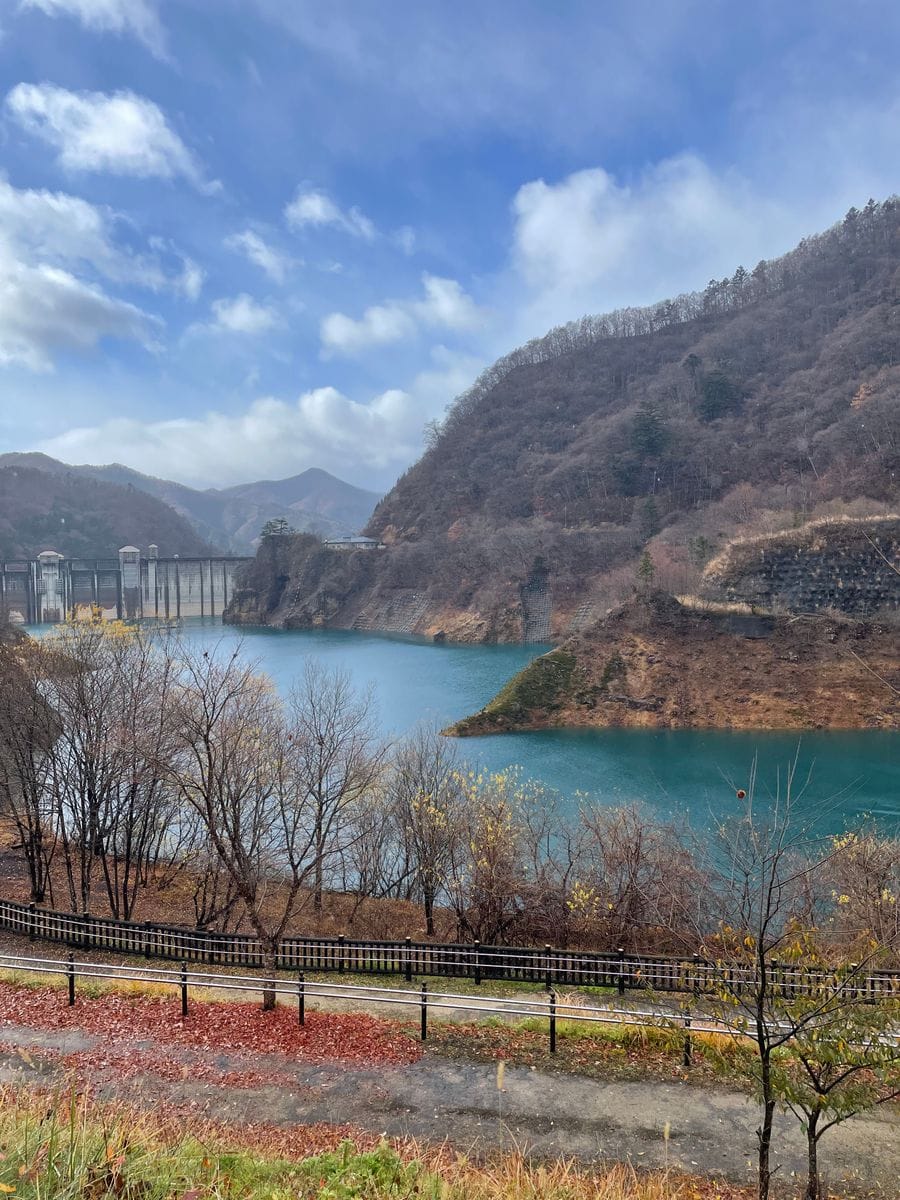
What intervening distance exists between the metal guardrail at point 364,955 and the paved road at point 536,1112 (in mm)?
3113

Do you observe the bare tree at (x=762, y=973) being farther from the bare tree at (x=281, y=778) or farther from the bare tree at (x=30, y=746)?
the bare tree at (x=30, y=746)

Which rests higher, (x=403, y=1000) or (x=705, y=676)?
(x=705, y=676)

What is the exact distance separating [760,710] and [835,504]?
25.3 meters

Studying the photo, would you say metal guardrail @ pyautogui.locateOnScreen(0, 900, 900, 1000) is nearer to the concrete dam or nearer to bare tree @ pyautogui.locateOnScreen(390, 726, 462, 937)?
bare tree @ pyautogui.locateOnScreen(390, 726, 462, 937)

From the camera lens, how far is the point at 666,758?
3638 cm

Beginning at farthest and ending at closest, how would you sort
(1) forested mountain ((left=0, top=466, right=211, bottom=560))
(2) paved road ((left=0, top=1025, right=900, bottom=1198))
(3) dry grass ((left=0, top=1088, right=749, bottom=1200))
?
(1) forested mountain ((left=0, top=466, right=211, bottom=560)) < (2) paved road ((left=0, top=1025, right=900, bottom=1198)) < (3) dry grass ((left=0, top=1088, right=749, bottom=1200))

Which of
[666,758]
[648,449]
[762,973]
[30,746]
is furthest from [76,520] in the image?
[762,973]

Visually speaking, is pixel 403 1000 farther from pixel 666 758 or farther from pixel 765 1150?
pixel 666 758

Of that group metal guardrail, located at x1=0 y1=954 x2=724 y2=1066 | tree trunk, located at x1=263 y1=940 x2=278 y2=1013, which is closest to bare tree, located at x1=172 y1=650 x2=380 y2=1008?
tree trunk, located at x1=263 y1=940 x2=278 y2=1013

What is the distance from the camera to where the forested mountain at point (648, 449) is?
78.1m

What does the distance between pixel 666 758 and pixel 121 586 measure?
115942 mm

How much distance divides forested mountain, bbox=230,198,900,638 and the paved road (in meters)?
50.1

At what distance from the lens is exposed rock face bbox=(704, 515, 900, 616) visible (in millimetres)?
48156

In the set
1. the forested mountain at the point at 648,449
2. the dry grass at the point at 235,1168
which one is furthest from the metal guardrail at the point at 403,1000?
the forested mountain at the point at 648,449
